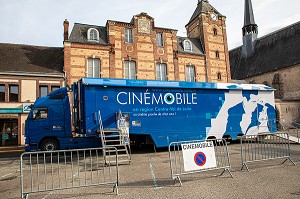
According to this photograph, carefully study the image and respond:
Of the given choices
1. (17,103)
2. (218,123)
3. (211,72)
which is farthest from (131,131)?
(211,72)

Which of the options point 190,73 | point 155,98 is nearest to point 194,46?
point 190,73

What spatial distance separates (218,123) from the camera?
12.9m

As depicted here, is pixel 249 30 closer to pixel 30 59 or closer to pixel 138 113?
pixel 30 59

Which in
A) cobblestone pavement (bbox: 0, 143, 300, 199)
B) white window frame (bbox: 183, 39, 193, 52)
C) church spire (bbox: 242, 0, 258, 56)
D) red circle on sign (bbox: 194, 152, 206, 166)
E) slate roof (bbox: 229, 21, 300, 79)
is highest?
church spire (bbox: 242, 0, 258, 56)

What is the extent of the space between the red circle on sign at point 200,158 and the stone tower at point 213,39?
1941 centimetres

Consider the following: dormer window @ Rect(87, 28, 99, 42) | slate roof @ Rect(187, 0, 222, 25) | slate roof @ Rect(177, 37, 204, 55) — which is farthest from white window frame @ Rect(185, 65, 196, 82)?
dormer window @ Rect(87, 28, 99, 42)

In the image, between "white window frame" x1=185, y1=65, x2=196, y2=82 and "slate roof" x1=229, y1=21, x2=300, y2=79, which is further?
"slate roof" x1=229, y1=21, x2=300, y2=79

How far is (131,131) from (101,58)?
38.6ft

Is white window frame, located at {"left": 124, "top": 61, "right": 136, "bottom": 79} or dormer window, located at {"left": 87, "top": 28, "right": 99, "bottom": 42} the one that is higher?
dormer window, located at {"left": 87, "top": 28, "right": 99, "bottom": 42}

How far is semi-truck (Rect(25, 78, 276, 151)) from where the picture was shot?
1075 cm

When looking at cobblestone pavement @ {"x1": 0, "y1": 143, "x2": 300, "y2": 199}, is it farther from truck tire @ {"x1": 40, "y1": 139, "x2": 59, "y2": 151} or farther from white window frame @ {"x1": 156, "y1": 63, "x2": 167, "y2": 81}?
white window frame @ {"x1": 156, "y1": 63, "x2": 167, "y2": 81}

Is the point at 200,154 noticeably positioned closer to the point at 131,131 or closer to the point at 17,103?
the point at 131,131

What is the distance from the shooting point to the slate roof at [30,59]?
19.3 m

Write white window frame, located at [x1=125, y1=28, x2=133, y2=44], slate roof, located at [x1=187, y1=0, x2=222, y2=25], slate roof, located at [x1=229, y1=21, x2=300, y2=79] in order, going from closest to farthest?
white window frame, located at [x1=125, y1=28, x2=133, y2=44], slate roof, located at [x1=187, y1=0, x2=222, y2=25], slate roof, located at [x1=229, y1=21, x2=300, y2=79]
